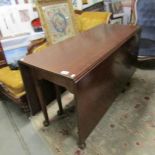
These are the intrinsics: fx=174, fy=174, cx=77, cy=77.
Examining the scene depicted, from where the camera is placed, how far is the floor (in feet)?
4.92

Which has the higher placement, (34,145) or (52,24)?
(52,24)

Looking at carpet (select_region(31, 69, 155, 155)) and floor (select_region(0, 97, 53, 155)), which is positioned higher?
floor (select_region(0, 97, 53, 155))

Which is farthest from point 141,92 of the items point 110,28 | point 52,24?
point 52,24

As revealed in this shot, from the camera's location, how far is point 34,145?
1539mm

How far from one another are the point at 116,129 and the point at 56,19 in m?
1.43

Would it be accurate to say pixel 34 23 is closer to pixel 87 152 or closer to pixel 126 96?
pixel 126 96

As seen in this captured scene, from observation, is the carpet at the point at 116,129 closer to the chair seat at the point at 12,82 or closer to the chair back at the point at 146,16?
the chair seat at the point at 12,82

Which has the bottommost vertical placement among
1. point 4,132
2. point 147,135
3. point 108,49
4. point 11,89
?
point 147,135

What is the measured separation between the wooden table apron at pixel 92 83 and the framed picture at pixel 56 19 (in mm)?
793

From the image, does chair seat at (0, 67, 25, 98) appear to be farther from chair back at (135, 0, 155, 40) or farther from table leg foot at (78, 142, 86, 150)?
chair back at (135, 0, 155, 40)

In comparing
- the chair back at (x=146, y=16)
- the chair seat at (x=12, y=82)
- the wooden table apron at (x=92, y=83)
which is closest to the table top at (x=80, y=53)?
the wooden table apron at (x=92, y=83)

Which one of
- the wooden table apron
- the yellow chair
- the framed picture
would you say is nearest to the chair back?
the yellow chair

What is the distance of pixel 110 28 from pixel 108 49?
0.67 metres

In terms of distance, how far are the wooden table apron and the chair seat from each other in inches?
8.9
